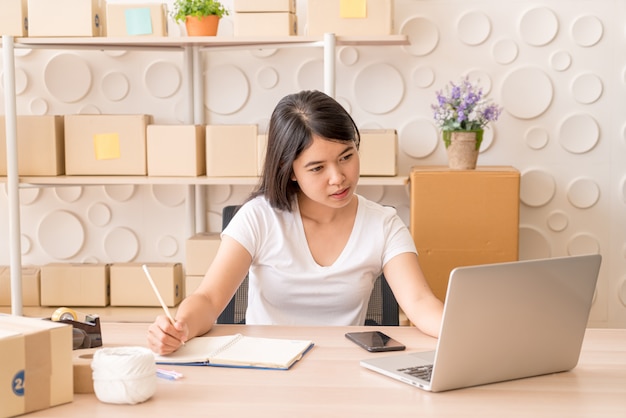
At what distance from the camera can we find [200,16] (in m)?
3.12

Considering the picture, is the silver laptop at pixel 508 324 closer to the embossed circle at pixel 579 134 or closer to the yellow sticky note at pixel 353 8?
the yellow sticky note at pixel 353 8

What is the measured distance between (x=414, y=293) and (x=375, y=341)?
25 cm

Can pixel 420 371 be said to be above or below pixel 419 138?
below

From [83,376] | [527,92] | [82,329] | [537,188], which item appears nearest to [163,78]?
[527,92]

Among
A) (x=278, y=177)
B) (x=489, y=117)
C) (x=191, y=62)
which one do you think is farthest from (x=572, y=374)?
(x=191, y=62)

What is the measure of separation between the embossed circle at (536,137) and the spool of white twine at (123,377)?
2.37 m

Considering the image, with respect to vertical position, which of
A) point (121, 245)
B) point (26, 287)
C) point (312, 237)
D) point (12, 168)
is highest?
point (12, 168)

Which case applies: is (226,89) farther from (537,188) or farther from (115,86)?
(537,188)

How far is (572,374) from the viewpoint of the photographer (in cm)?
150

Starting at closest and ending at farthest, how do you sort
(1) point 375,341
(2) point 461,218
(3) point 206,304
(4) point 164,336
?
(4) point 164,336 → (1) point 375,341 → (3) point 206,304 → (2) point 461,218

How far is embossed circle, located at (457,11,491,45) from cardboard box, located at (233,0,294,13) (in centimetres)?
74

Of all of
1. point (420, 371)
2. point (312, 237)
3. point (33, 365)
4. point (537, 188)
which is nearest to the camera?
point (33, 365)

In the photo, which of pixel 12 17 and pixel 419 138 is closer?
pixel 12 17

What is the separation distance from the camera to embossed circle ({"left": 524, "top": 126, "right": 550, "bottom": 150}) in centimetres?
337
